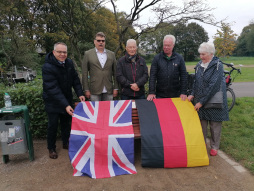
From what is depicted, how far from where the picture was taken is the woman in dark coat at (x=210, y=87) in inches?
133

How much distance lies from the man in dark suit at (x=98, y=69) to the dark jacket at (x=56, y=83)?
1.04 feet

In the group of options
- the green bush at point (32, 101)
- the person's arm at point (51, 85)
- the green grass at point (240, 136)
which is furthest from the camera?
the green bush at point (32, 101)

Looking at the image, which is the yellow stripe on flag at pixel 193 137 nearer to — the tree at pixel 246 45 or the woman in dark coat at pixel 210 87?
the woman in dark coat at pixel 210 87

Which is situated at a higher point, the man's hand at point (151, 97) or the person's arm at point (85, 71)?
the person's arm at point (85, 71)

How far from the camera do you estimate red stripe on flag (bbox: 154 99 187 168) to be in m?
3.16

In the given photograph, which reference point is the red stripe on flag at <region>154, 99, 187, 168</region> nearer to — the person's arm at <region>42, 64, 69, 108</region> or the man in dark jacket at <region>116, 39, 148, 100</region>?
the man in dark jacket at <region>116, 39, 148, 100</region>

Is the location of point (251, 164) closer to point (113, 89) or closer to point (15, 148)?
point (113, 89)

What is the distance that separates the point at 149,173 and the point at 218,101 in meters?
1.69

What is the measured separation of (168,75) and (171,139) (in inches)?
48.0

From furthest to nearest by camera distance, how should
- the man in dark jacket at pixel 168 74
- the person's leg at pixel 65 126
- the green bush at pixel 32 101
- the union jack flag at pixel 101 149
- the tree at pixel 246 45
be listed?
the tree at pixel 246 45 < the green bush at pixel 32 101 < the person's leg at pixel 65 126 < the man in dark jacket at pixel 168 74 < the union jack flag at pixel 101 149

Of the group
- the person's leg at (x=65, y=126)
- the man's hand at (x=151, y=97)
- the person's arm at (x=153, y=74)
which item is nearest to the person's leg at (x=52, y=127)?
the person's leg at (x=65, y=126)

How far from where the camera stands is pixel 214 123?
12.0 ft

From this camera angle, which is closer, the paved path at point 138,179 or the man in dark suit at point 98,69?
the paved path at point 138,179

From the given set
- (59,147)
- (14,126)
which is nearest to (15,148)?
(14,126)
